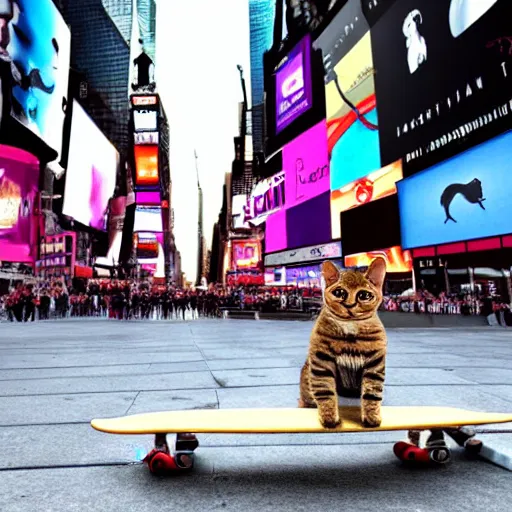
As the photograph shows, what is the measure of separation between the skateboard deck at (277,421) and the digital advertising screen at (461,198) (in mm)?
19884

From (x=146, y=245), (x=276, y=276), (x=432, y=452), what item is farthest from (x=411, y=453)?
(x=146, y=245)

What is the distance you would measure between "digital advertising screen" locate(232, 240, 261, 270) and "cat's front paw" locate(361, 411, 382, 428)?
9048 cm

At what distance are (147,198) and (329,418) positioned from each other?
102 metres

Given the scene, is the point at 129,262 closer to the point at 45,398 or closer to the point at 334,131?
the point at 334,131

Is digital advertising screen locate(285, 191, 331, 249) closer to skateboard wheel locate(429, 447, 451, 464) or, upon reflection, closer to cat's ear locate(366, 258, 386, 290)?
skateboard wheel locate(429, 447, 451, 464)

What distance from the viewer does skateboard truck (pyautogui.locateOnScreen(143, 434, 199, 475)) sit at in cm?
286

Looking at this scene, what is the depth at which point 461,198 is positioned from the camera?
23.2m

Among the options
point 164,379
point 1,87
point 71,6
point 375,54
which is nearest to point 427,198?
point 375,54

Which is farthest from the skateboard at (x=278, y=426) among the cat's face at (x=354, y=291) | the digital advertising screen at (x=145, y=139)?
the digital advertising screen at (x=145, y=139)

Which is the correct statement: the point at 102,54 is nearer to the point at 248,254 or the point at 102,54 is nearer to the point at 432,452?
→ the point at 248,254

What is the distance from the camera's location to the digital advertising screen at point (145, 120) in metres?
108

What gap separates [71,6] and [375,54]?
120 meters

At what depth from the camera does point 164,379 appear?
668 cm

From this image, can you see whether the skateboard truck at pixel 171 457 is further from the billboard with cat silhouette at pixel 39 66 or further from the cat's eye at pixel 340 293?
the billboard with cat silhouette at pixel 39 66
